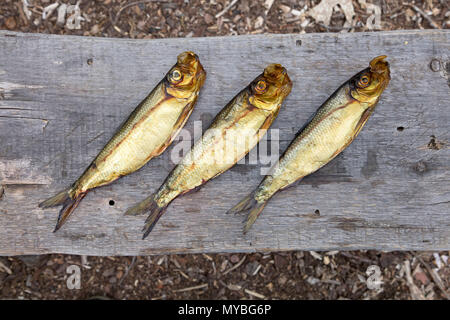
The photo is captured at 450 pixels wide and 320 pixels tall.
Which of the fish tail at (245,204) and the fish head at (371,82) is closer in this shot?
the fish head at (371,82)

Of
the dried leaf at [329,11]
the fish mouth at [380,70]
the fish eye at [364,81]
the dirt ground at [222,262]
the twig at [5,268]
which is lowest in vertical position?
the twig at [5,268]

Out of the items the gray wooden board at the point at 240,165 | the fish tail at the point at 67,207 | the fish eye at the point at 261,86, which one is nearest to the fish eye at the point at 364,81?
the gray wooden board at the point at 240,165

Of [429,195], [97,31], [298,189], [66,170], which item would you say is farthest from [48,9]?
[429,195]

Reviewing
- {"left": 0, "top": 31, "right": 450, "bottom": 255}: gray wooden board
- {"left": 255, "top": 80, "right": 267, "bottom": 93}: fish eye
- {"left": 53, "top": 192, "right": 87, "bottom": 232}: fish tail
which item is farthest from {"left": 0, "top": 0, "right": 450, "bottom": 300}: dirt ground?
{"left": 255, "top": 80, "right": 267, "bottom": 93}: fish eye

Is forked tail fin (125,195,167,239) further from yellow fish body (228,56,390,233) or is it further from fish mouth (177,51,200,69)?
fish mouth (177,51,200,69)

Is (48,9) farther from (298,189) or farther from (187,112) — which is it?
(298,189)

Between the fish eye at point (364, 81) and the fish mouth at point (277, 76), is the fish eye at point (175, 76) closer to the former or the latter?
the fish mouth at point (277, 76)

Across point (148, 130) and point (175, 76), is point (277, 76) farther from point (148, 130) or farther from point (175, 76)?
point (148, 130)
